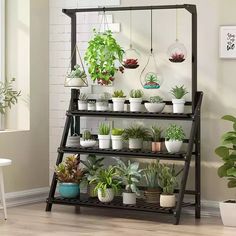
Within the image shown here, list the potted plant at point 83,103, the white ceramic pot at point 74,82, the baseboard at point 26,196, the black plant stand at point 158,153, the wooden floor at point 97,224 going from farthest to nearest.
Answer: the baseboard at point 26,196 < the potted plant at point 83,103 < the white ceramic pot at point 74,82 < the black plant stand at point 158,153 < the wooden floor at point 97,224

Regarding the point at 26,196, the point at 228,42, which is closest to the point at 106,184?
the point at 26,196

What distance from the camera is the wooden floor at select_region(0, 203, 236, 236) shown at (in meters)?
6.64

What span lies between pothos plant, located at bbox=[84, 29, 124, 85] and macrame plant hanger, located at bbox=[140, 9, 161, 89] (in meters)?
0.28

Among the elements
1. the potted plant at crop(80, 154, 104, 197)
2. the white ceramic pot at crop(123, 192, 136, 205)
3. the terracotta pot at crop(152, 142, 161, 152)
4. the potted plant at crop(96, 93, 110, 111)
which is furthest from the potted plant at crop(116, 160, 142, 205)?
the potted plant at crop(96, 93, 110, 111)

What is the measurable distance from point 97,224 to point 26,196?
140 centimetres

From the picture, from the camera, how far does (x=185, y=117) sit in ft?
23.5

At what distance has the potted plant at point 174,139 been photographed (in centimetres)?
718

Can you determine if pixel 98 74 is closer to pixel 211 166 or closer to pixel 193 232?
pixel 211 166

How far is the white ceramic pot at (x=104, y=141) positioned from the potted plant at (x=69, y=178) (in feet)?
1.12

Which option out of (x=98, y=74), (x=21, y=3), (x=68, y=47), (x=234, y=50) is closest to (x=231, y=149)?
(x=234, y=50)

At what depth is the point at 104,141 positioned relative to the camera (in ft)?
24.8

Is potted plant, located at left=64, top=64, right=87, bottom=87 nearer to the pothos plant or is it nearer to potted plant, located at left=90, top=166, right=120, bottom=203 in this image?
the pothos plant

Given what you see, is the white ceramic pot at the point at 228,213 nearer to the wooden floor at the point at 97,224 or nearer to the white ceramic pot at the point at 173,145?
the wooden floor at the point at 97,224

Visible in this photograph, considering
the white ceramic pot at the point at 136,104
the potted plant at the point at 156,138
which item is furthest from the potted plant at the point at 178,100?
the white ceramic pot at the point at 136,104
